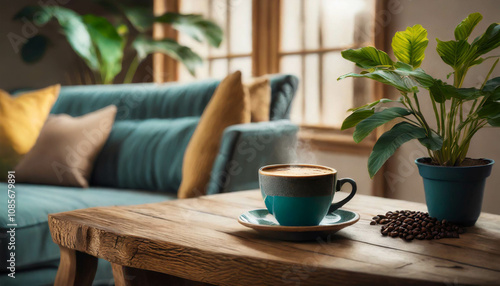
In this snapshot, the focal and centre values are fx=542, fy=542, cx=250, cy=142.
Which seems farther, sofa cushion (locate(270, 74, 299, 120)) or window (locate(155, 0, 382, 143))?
window (locate(155, 0, 382, 143))

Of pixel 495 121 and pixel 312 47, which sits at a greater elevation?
pixel 312 47

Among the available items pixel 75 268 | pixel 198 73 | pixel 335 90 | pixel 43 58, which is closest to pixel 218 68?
pixel 198 73

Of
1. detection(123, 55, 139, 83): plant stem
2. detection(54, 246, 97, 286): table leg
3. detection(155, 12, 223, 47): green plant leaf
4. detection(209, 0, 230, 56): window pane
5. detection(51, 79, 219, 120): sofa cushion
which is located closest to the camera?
detection(54, 246, 97, 286): table leg

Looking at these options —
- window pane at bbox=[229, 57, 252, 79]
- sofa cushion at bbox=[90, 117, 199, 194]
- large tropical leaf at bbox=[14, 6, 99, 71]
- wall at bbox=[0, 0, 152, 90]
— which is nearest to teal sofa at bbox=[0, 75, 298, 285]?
sofa cushion at bbox=[90, 117, 199, 194]

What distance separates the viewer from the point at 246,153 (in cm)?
169

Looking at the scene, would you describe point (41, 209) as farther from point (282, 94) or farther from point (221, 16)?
point (221, 16)

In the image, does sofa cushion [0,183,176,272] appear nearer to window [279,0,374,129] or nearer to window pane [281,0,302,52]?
window [279,0,374,129]

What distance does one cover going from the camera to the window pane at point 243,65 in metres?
3.21

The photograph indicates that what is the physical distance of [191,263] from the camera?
798mm

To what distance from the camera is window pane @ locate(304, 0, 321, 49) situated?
2752mm

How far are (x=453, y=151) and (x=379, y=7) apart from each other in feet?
4.94

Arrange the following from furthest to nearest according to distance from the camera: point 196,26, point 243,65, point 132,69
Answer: point 132,69 → point 243,65 → point 196,26

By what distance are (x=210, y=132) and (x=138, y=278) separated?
818mm

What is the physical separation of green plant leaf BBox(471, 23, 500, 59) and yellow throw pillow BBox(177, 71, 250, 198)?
3.13 ft
